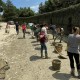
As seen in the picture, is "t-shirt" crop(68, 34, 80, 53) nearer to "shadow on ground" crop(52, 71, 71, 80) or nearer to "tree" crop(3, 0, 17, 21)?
"shadow on ground" crop(52, 71, 71, 80)

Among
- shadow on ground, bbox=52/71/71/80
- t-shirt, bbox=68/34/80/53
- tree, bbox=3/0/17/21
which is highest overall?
tree, bbox=3/0/17/21

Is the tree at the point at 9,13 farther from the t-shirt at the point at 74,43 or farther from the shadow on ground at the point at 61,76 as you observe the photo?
the t-shirt at the point at 74,43

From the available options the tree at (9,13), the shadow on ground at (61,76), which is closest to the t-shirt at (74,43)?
the shadow on ground at (61,76)

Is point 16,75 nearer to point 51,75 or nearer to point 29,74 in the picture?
point 29,74

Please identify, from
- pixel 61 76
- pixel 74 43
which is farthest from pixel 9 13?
pixel 74 43

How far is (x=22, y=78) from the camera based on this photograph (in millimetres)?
12414

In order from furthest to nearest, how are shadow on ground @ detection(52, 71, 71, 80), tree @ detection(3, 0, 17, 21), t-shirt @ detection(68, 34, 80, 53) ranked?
1. tree @ detection(3, 0, 17, 21)
2. shadow on ground @ detection(52, 71, 71, 80)
3. t-shirt @ detection(68, 34, 80, 53)

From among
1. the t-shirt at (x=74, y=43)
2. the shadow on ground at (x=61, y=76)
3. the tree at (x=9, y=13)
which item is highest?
the tree at (x=9, y=13)

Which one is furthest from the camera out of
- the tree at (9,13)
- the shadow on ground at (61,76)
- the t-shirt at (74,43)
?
the tree at (9,13)

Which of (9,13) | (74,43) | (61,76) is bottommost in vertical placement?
(61,76)

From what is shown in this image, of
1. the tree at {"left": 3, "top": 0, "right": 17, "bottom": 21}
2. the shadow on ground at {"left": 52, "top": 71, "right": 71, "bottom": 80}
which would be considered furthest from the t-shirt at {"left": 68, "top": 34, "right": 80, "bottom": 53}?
the tree at {"left": 3, "top": 0, "right": 17, "bottom": 21}

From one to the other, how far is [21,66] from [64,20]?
77.2 feet

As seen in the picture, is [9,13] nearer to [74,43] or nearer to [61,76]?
[61,76]

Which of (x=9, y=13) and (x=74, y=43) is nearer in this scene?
(x=74, y=43)
